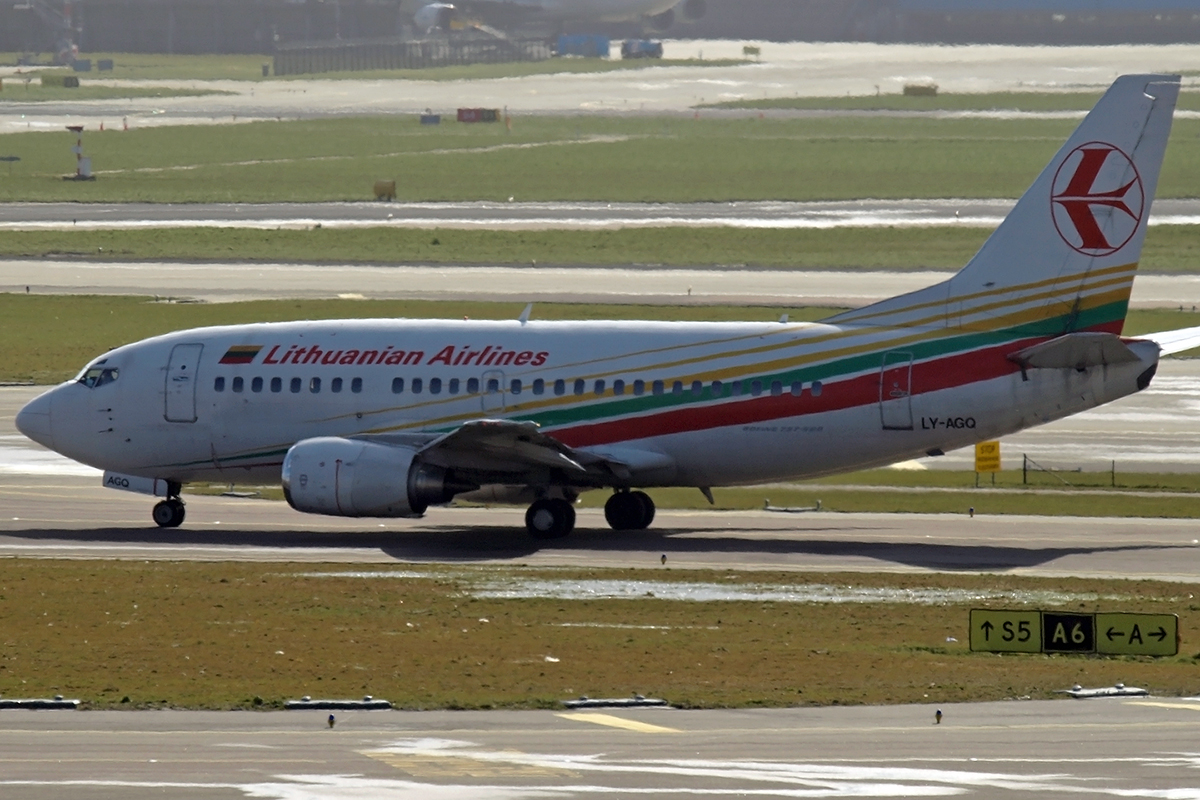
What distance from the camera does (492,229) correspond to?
106188 mm

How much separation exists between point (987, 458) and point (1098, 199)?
33.8 ft

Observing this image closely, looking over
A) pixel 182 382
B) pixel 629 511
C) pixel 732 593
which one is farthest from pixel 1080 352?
pixel 182 382

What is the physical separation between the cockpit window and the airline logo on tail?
21.5 meters

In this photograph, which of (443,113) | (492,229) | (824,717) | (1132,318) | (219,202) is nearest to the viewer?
(824,717)

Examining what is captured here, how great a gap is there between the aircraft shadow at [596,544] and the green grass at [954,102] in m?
136

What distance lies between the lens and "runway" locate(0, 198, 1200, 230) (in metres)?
108

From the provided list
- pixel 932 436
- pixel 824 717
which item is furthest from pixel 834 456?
pixel 824 717

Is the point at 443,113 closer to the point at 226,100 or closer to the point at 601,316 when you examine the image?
the point at 226,100

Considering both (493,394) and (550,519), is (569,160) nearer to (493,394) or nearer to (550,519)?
(493,394)

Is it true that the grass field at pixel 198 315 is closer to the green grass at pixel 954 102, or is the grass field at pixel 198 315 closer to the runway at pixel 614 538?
the runway at pixel 614 538

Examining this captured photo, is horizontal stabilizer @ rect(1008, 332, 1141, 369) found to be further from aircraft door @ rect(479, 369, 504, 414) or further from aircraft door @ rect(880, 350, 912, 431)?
aircraft door @ rect(479, 369, 504, 414)

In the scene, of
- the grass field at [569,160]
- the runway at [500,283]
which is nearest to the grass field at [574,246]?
the runway at [500,283]

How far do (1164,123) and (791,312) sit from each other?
118ft

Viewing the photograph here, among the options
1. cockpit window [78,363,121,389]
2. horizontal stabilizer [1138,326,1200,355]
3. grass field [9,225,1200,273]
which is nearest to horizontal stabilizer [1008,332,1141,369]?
horizontal stabilizer [1138,326,1200,355]
